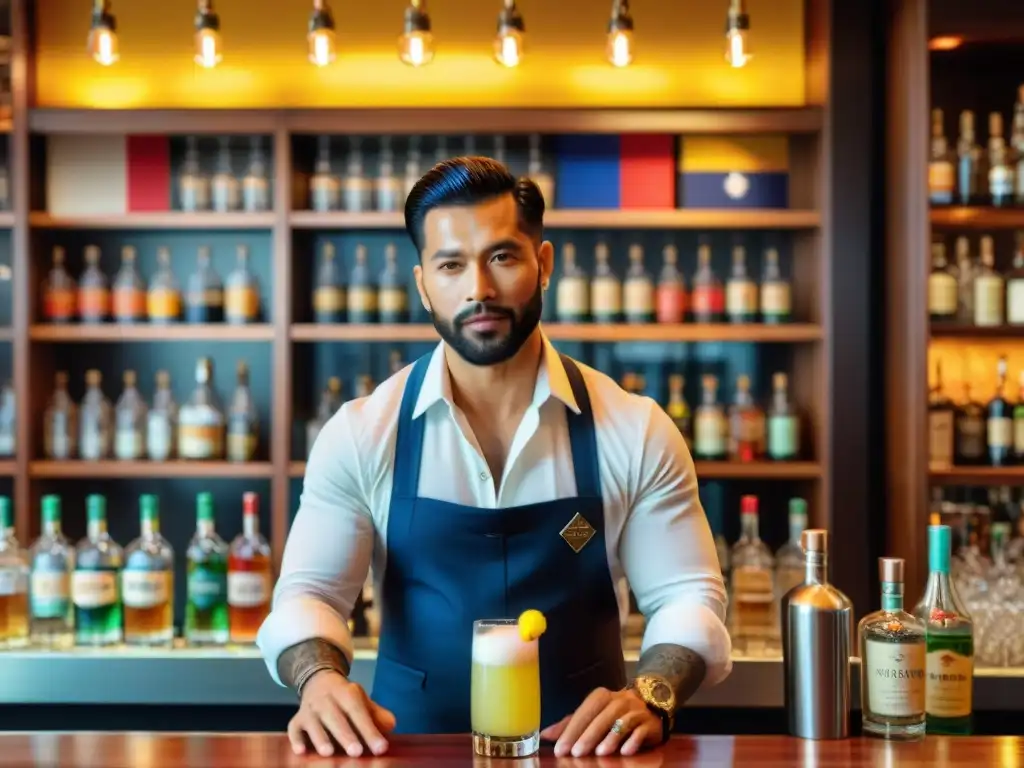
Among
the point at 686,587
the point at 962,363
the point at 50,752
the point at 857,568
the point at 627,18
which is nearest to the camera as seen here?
the point at 50,752

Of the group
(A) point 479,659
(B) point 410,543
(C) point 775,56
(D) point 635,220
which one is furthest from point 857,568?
(A) point 479,659

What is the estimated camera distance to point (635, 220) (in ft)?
11.0

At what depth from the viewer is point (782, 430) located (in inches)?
135

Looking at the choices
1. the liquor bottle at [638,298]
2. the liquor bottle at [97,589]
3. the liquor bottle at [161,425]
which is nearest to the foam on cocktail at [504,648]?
the liquor bottle at [97,589]

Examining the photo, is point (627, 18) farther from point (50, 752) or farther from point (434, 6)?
point (50, 752)

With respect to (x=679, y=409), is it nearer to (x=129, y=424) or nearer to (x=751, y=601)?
(x=751, y=601)

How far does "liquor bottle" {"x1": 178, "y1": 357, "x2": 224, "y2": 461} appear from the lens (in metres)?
3.44

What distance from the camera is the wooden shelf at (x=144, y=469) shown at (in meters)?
3.38

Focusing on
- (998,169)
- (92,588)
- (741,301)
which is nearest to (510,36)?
(741,301)

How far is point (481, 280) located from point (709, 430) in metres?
1.84

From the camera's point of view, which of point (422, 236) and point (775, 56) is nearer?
point (422, 236)

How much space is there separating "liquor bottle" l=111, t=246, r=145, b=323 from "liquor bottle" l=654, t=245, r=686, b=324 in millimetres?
1403

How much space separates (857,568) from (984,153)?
1.14m

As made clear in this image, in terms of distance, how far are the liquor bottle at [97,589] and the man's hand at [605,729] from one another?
1.85 meters
